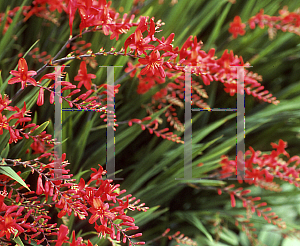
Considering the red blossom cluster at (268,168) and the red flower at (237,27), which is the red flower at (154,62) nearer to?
the red blossom cluster at (268,168)

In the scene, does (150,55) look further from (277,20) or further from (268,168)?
(277,20)

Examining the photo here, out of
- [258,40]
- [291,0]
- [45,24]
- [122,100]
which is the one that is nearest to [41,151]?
[122,100]

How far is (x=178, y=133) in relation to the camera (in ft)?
2.10

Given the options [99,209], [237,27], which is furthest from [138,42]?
[237,27]

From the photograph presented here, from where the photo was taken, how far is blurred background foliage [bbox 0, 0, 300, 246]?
56 centimetres

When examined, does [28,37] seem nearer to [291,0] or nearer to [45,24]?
[45,24]

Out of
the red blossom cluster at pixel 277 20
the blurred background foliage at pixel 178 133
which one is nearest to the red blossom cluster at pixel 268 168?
the blurred background foliage at pixel 178 133

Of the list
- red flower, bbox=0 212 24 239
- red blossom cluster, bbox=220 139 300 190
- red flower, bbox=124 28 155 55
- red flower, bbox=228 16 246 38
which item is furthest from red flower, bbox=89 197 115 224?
red flower, bbox=228 16 246 38

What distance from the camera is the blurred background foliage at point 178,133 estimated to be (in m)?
0.56

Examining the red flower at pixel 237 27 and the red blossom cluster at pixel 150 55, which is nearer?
the red blossom cluster at pixel 150 55

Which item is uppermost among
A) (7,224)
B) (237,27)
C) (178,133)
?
(237,27)

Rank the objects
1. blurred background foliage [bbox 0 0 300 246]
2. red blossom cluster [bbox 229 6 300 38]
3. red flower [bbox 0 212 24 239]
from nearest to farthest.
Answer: red flower [bbox 0 212 24 239] < blurred background foliage [bbox 0 0 300 246] < red blossom cluster [bbox 229 6 300 38]

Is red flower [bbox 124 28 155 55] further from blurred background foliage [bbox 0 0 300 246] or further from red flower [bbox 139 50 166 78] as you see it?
blurred background foliage [bbox 0 0 300 246]

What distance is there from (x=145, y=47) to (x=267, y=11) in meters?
0.63
